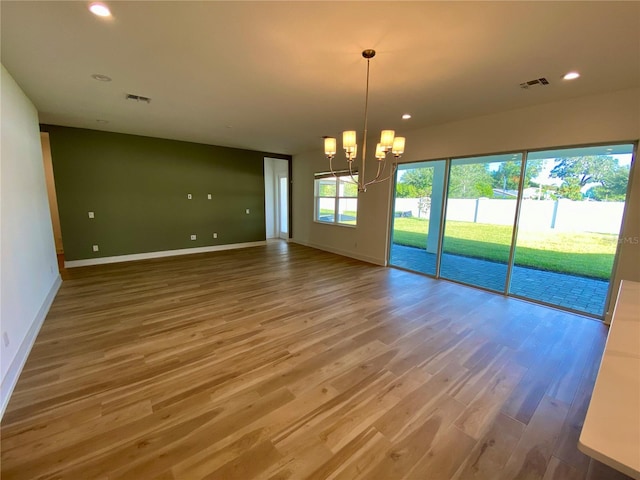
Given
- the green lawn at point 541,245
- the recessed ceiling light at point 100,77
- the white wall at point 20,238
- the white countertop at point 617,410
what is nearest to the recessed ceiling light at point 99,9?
the recessed ceiling light at point 100,77

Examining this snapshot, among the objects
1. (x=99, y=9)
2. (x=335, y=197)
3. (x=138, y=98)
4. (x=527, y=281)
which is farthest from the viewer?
(x=335, y=197)

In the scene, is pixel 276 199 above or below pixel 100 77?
below

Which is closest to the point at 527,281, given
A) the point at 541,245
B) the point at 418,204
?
the point at 541,245

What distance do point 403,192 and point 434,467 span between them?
4.66 m

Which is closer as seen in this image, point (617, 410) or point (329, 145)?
point (617, 410)

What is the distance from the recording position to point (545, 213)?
12.4 ft

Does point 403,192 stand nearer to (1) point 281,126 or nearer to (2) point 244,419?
(1) point 281,126

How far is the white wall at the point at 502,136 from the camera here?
3.02 meters

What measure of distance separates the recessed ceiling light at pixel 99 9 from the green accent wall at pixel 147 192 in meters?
4.54

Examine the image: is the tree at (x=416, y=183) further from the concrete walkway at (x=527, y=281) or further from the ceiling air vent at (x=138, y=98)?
the ceiling air vent at (x=138, y=98)

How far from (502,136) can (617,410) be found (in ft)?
13.1

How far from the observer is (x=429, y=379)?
2211mm

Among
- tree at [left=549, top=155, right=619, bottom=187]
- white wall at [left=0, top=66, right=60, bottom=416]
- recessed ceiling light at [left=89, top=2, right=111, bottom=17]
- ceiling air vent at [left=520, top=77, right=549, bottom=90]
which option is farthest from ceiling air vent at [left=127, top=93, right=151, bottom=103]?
tree at [left=549, top=155, right=619, bottom=187]

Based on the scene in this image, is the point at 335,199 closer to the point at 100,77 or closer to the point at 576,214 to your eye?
the point at 576,214
